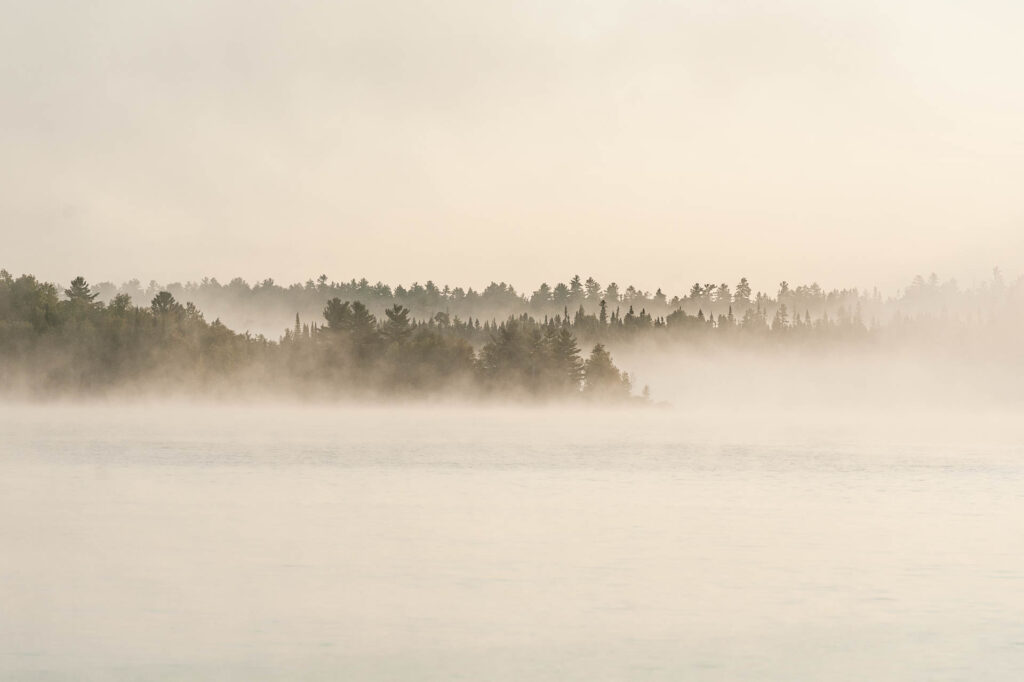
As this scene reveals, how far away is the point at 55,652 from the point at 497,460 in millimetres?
56313

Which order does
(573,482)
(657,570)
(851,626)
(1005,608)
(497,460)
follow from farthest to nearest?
1. (497,460)
2. (573,482)
3. (657,570)
4. (1005,608)
5. (851,626)

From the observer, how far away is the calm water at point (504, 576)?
21.1m

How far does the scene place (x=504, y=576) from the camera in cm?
2948

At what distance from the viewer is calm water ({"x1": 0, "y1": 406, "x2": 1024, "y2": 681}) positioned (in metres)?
21.1

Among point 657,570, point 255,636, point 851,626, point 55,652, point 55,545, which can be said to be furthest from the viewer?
point 55,545

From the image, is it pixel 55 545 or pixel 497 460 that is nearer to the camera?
pixel 55 545

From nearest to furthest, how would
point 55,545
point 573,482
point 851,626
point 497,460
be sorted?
point 851,626 < point 55,545 < point 573,482 < point 497,460

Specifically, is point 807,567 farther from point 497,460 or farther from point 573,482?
point 497,460

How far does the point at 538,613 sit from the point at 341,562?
7.94m

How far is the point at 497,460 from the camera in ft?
252

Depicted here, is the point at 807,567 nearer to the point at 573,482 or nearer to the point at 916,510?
the point at 916,510

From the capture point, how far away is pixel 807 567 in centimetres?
3117

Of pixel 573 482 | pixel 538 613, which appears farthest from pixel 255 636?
pixel 573 482

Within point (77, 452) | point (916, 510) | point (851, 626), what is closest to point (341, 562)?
point (851, 626)
